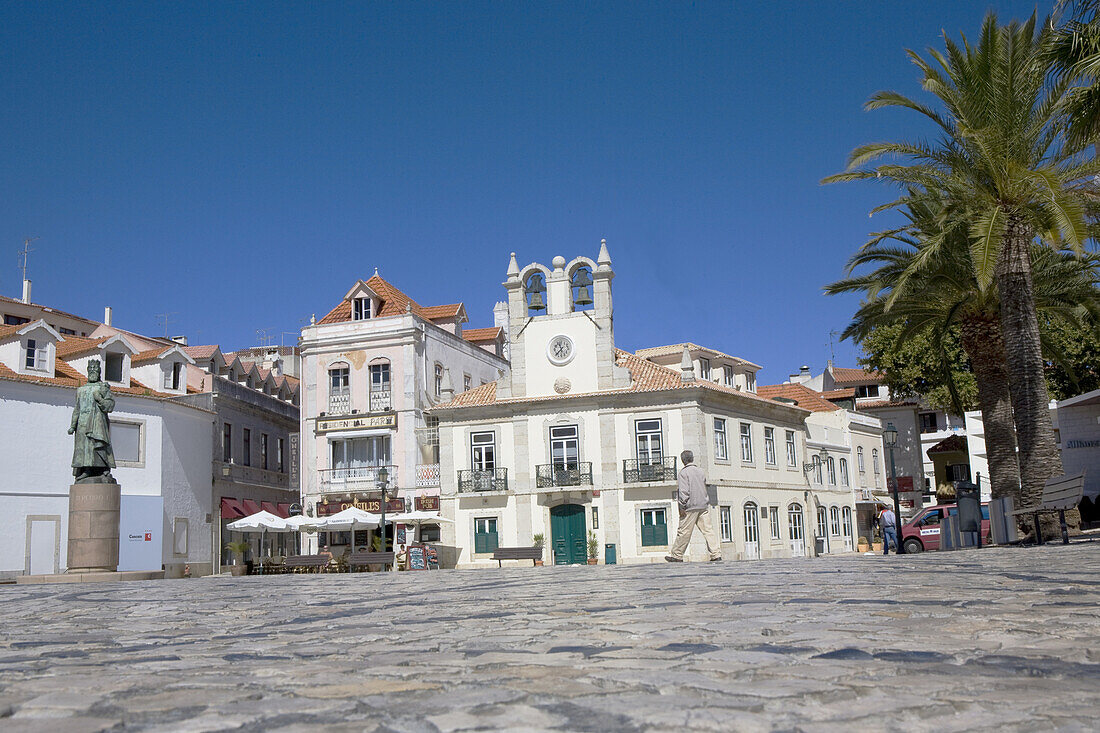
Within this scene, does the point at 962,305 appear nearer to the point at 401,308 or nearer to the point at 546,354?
the point at 546,354

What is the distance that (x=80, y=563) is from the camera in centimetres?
2050

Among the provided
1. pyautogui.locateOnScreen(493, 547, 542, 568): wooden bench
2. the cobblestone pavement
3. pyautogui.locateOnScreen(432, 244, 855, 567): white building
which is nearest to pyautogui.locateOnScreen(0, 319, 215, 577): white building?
pyautogui.locateOnScreen(432, 244, 855, 567): white building

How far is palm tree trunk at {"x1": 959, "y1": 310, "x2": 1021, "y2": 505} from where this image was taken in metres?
22.3

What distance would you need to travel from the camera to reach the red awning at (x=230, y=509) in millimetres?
39875

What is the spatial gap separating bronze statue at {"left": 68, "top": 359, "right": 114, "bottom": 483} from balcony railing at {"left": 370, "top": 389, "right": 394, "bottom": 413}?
69.8 feet

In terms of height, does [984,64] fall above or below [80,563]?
above

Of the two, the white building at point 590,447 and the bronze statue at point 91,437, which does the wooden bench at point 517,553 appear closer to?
the white building at point 590,447

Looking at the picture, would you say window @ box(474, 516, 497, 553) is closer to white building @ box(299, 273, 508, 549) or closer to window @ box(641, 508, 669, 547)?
white building @ box(299, 273, 508, 549)

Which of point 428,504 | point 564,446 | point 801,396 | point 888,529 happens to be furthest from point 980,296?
point 801,396

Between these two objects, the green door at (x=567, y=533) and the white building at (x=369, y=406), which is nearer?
the green door at (x=567, y=533)

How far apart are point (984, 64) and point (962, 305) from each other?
580 cm

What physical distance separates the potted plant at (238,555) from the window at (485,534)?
8.53 metres

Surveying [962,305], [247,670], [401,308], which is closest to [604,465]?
[401,308]

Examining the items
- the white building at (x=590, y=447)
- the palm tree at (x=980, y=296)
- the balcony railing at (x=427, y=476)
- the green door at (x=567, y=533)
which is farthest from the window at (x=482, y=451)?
the palm tree at (x=980, y=296)
